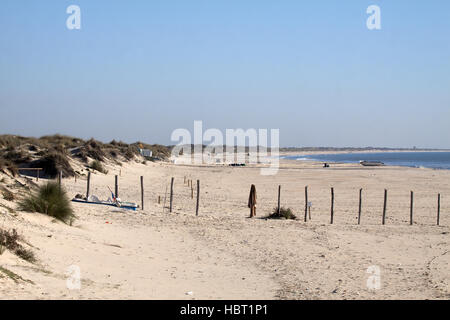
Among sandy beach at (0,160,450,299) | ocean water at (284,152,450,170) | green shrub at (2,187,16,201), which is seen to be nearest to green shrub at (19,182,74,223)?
green shrub at (2,187,16,201)

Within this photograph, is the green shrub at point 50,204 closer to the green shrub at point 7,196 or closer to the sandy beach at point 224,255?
the green shrub at point 7,196

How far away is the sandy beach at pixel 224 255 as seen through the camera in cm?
952

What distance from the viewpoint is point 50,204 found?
14961 mm

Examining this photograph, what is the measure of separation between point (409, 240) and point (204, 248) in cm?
737

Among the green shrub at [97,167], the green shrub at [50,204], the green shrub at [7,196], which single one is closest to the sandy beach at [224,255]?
the green shrub at [50,204]

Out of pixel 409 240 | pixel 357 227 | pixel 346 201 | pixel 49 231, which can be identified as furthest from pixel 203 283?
pixel 346 201

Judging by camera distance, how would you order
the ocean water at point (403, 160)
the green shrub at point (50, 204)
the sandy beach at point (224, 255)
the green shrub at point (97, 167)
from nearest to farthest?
the sandy beach at point (224, 255) < the green shrub at point (50, 204) < the green shrub at point (97, 167) < the ocean water at point (403, 160)

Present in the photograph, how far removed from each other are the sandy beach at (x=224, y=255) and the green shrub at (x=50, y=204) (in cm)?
43

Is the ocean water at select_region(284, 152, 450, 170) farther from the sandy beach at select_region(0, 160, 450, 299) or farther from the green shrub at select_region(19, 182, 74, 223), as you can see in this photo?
the green shrub at select_region(19, 182, 74, 223)

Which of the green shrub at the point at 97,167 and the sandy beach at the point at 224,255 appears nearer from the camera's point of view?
the sandy beach at the point at 224,255

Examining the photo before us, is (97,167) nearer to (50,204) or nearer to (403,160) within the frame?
(50,204)

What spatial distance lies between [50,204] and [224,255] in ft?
18.2

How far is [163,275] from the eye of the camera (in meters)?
10.8

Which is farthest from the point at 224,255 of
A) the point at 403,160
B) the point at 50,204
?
the point at 403,160
